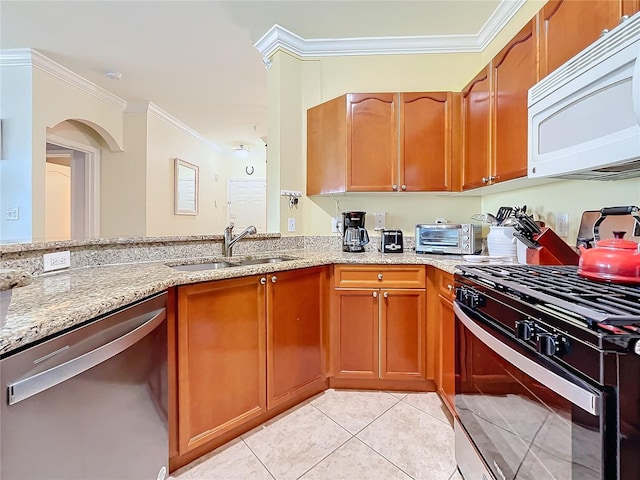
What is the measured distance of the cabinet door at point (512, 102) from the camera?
1474 millimetres

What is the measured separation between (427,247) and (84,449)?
203 cm

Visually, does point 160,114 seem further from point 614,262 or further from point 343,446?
point 614,262

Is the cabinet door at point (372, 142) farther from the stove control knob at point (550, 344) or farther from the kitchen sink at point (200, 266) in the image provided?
the stove control knob at point (550, 344)

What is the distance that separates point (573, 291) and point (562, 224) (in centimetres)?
104

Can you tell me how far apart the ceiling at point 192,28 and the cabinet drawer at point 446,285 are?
184 cm

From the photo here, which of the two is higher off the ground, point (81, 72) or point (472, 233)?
point (81, 72)

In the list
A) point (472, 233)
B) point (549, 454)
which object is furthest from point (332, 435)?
point (472, 233)

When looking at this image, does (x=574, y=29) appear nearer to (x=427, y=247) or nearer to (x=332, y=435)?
(x=427, y=247)

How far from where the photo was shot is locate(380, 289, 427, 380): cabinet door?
185 centimetres

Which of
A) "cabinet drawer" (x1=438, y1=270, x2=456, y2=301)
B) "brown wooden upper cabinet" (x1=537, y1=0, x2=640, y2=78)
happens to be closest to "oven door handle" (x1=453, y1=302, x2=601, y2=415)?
"cabinet drawer" (x1=438, y1=270, x2=456, y2=301)

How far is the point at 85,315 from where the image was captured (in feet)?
2.63

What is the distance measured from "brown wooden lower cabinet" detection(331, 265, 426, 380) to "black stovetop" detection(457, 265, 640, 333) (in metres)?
0.66

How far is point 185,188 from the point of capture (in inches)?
188

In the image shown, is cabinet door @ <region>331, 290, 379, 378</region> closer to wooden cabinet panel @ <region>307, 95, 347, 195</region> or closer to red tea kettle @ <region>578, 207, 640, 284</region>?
wooden cabinet panel @ <region>307, 95, 347, 195</region>
